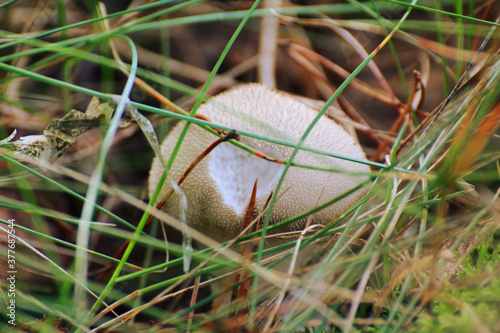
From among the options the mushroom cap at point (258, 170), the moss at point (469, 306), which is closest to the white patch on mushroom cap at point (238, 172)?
the mushroom cap at point (258, 170)

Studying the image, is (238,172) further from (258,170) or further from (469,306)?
(469,306)

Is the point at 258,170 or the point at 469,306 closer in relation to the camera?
the point at 469,306

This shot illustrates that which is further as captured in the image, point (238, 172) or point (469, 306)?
point (238, 172)

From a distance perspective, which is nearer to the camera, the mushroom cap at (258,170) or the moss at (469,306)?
the moss at (469,306)

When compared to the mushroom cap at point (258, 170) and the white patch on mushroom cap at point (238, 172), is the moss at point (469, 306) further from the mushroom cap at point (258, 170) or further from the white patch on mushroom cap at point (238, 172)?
the white patch on mushroom cap at point (238, 172)

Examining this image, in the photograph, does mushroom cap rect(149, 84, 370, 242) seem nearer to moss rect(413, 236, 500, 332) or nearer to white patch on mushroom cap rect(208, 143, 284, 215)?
white patch on mushroom cap rect(208, 143, 284, 215)

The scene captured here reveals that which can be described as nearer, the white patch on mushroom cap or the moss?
the moss

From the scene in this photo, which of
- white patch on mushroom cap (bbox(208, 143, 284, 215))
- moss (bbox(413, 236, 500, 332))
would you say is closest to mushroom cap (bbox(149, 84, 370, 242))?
white patch on mushroom cap (bbox(208, 143, 284, 215))

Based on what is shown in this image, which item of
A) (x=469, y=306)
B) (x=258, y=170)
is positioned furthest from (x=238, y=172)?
(x=469, y=306)

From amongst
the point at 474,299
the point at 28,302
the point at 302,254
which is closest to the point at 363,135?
the point at 302,254
